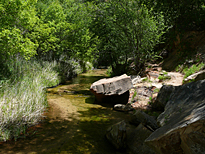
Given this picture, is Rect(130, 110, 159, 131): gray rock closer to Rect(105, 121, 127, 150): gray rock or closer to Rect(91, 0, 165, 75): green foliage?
Rect(105, 121, 127, 150): gray rock

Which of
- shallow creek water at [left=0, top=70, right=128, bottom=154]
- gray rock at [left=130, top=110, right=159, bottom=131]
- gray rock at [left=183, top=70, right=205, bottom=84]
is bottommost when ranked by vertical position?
shallow creek water at [left=0, top=70, right=128, bottom=154]

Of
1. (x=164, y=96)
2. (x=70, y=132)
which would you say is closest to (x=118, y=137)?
(x=70, y=132)

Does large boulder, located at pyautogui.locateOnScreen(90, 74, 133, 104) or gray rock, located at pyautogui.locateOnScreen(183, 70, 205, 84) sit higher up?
gray rock, located at pyautogui.locateOnScreen(183, 70, 205, 84)

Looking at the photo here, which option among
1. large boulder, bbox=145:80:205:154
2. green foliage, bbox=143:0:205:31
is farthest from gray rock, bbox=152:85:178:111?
large boulder, bbox=145:80:205:154

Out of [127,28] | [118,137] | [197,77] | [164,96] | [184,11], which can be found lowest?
[118,137]

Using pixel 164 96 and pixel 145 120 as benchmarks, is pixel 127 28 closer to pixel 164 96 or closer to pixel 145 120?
pixel 164 96

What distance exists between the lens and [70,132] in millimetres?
5441

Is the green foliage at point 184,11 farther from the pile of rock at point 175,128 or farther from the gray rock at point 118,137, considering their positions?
the gray rock at point 118,137

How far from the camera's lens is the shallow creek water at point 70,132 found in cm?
440

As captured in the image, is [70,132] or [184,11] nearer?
[70,132]

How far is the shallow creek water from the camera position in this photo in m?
4.40

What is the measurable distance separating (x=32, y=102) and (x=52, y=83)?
6435 mm

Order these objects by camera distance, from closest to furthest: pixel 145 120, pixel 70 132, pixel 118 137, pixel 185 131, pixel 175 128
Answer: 1. pixel 185 131
2. pixel 175 128
3. pixel 118 137
4. pixel 70 132
5. pixel 145 120

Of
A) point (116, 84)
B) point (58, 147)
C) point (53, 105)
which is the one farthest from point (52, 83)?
point (58, 147)
